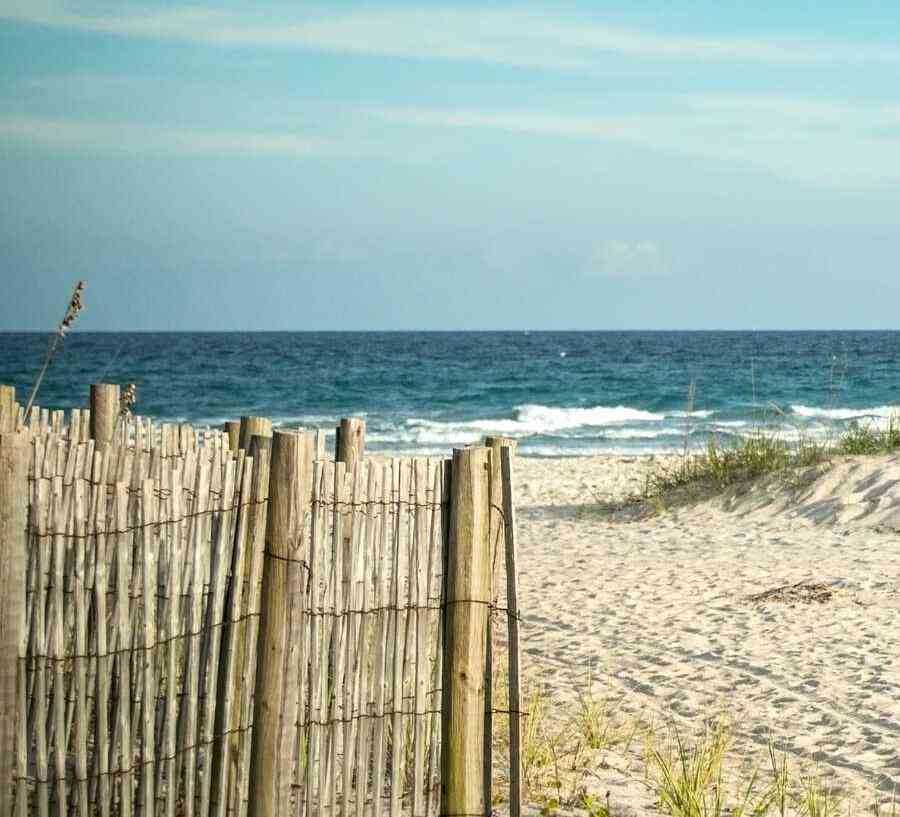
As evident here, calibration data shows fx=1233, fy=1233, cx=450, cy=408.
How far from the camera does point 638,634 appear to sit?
701cm

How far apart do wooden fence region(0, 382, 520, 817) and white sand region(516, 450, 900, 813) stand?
1.15 metres

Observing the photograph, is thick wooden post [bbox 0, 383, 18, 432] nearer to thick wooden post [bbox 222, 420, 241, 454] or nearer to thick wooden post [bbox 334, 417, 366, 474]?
thick wooden post [bbox 222, 420, 241, 454]

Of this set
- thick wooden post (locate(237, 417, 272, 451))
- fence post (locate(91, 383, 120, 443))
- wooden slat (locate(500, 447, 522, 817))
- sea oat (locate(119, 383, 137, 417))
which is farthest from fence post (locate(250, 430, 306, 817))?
fence post (locate(91, 383, 120, 443))

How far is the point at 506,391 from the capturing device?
36.6m

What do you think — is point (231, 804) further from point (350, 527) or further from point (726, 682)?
point (726, 682)

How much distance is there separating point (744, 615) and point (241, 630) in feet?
14.9

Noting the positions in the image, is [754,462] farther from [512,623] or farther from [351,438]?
[512,623]

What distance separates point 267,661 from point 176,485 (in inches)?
22.2

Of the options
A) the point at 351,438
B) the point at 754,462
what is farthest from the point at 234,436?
the point at 754,462

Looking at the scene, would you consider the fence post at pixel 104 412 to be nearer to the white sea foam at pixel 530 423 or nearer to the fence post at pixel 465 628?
the fence post at pixel 465 628

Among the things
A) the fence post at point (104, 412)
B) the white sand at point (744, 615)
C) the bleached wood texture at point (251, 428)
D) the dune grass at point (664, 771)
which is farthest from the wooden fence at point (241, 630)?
the fence post at point (104, 412)

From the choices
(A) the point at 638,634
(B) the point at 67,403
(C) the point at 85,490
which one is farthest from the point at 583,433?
(C) the point at 85,490

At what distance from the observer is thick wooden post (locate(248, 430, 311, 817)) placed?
137 inches

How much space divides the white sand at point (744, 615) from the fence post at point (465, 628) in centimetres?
87
